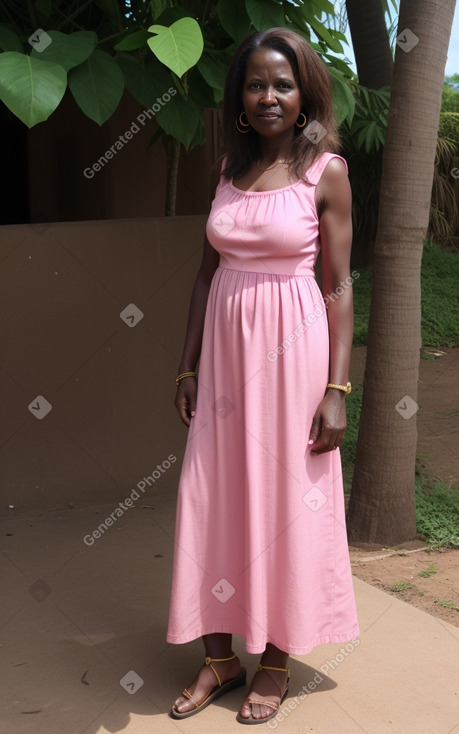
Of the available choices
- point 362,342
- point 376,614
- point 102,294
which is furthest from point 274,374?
point 362,342

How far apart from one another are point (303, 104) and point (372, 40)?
6556 millimetres

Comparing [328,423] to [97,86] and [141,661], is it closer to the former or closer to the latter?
[141,661]

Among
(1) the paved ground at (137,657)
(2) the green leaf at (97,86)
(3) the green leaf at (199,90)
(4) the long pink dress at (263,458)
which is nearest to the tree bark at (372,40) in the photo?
(3) the green leaf at (199,90)

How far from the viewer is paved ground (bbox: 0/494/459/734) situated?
8.50ft

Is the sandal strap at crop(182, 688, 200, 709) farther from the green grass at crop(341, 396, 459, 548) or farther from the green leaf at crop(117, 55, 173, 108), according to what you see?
the green leaf at crop(117, 55, 173, 108)

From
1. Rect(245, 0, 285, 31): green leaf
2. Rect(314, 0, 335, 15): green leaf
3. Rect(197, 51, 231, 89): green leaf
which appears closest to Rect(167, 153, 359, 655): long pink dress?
Rect(245, 0, 285, 31): green leaf

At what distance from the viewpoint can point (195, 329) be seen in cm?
275

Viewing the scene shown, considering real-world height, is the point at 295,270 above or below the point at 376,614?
above

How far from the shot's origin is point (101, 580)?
3.57m

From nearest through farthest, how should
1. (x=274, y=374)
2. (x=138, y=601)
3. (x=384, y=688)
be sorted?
(x=274, y=374), (x=384, y=688), (x=138, y=601)

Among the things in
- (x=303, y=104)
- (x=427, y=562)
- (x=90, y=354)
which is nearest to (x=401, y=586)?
(x=427, y=562)

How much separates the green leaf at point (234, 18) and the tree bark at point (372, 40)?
17.2 feet

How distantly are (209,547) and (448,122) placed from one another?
9.50m

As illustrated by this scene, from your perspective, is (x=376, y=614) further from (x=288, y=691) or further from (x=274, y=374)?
(x=274, y=374)
